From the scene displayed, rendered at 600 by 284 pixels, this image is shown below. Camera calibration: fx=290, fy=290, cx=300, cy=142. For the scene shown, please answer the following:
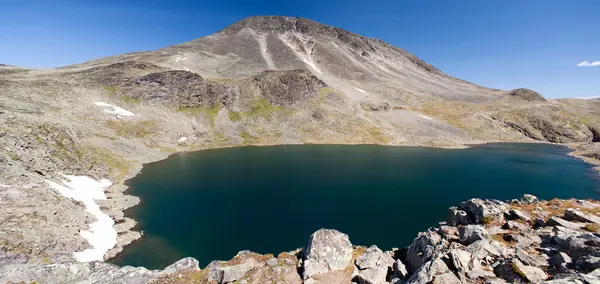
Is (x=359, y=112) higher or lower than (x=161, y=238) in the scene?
higher

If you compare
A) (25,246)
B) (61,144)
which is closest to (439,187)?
(25,246)

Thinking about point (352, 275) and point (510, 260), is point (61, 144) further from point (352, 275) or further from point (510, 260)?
point (510, 260)

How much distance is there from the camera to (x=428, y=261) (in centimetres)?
1716

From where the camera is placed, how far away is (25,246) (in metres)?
27.6

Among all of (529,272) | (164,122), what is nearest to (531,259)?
(529,272)

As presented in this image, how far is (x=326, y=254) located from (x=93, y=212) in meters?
37.6

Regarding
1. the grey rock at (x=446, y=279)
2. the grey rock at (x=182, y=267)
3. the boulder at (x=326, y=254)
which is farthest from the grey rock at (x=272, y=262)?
the grey rock at (x=446, y=279)

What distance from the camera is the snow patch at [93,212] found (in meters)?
32.9

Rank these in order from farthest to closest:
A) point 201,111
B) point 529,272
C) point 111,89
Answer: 1. point 201,111
2. point 111,89
3. point 529,272

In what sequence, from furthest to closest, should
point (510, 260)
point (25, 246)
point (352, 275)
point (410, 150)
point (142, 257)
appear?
point (410, 150)
point (142, 257)
point (25, 246)
point (352, 275)
point (510, 260)

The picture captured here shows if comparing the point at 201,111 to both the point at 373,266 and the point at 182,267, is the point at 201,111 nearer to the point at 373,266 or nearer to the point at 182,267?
the point at 182,267

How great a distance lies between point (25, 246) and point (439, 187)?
63.6m

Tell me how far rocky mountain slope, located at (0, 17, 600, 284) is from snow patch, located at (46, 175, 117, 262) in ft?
3.14

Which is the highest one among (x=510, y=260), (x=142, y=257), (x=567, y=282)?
(x=567, y=282)
